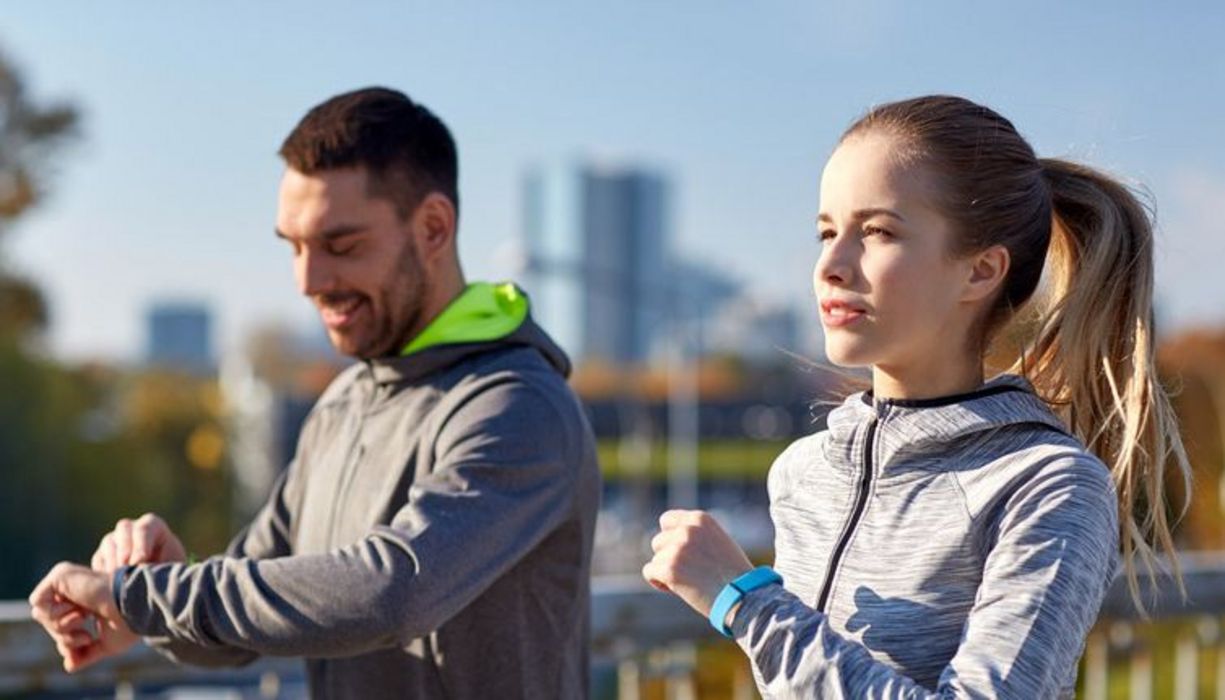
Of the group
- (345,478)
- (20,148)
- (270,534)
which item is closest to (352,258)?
(345,478)

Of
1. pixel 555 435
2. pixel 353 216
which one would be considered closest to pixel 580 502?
pixel 555 435

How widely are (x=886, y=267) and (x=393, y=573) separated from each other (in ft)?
2.79

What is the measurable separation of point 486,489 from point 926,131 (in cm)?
90

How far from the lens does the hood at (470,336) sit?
2.86 meters

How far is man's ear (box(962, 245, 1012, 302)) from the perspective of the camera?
6.59 ft

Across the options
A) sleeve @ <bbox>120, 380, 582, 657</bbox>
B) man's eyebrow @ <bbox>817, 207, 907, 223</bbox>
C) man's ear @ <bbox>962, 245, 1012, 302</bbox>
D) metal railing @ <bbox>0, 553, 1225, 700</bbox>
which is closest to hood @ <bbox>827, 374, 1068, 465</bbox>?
man's ear @ <bbox>962, 245, 1012, 302</bbox>

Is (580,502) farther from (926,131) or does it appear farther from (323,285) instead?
(926,131)

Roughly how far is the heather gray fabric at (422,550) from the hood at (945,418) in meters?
0.67

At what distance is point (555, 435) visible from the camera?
8.87ft

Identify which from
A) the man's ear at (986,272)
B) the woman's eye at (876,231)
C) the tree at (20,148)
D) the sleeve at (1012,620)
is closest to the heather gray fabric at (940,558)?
the sleeve at (1012,620)

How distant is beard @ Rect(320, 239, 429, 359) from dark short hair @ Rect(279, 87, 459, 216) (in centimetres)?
10

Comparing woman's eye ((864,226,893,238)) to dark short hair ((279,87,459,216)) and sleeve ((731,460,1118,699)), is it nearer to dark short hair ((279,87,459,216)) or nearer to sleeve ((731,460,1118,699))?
sleeve ((731,460,1118,699))

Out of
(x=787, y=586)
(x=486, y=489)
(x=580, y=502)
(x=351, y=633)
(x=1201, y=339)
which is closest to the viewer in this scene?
(x=787, y=586)

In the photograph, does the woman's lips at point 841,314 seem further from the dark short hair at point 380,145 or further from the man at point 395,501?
the dark short hair at point 380,145
